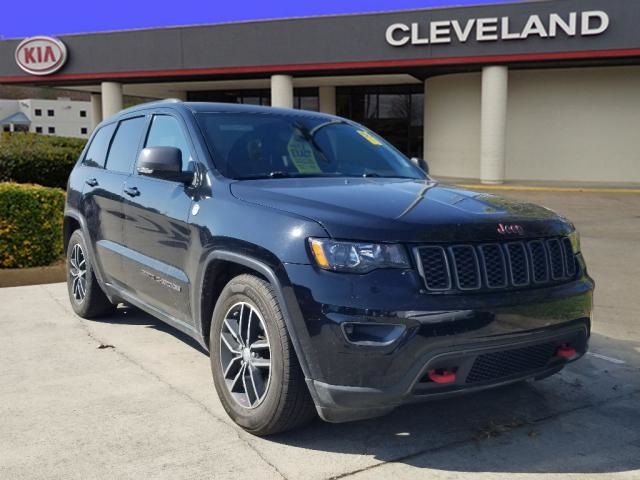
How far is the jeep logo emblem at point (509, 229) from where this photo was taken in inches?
130

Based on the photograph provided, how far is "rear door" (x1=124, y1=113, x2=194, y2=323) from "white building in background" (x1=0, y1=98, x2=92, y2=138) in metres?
83.2

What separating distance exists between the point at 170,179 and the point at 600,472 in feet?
9.34

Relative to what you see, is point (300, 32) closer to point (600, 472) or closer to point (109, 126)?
point (109, 126)

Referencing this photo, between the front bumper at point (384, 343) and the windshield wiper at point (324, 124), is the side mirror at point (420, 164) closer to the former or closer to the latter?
the windshield wiper at point (324, 124)

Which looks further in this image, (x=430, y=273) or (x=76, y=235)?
(x=76, y=235)

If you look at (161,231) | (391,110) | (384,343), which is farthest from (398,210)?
(391,110)

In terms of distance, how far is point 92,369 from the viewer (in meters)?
4.60

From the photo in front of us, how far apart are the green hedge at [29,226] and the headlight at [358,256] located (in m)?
6.34

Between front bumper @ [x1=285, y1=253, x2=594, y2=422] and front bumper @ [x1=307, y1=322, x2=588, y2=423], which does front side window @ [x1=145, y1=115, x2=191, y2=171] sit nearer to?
front bumper @ [x1=285, y1=253, x2=594, y2=422]

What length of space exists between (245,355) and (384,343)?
89cm

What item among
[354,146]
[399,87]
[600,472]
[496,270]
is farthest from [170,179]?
[399,87]

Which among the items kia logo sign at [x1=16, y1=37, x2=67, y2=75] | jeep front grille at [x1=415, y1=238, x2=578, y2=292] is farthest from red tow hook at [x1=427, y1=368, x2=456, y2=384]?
kia logo sign at [x1=16, y1=37, x2=67, y2=75]

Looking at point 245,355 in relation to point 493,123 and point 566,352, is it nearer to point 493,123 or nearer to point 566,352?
point 566,352

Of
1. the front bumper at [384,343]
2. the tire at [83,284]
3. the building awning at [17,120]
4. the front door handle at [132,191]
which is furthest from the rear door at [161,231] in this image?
the building awning at [17,120]
